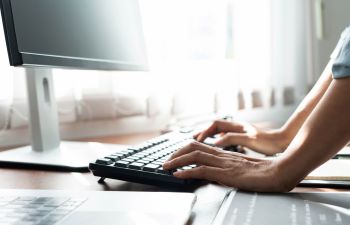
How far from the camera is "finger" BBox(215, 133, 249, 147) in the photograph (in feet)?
2.95

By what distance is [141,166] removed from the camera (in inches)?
24.8

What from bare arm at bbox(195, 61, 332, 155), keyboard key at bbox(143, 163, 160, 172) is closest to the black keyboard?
keyboard key at bbox(143, 163, 160, 172)

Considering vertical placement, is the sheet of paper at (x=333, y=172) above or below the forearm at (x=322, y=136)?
below

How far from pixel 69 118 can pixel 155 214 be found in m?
0.85

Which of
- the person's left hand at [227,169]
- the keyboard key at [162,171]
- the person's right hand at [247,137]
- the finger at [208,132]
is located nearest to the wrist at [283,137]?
the person's right hand at [247,137]

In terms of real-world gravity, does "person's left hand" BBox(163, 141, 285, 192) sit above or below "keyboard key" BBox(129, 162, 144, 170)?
below

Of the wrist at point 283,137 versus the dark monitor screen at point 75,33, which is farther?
the wrist at point 283,137

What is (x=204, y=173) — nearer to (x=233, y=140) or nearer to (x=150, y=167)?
(x=150, y=167)

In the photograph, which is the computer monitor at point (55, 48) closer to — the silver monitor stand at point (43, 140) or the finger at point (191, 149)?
the silver monitor stand at point (43, 140)

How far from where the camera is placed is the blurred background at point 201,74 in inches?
50.4

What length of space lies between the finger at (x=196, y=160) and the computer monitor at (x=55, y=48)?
213mm

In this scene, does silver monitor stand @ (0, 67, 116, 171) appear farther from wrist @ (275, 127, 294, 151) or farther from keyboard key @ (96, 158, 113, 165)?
wrist @ (275, 127, 294, 151)

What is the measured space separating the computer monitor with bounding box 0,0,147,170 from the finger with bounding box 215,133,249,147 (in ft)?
0.82

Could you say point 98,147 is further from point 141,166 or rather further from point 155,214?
point 155,214
